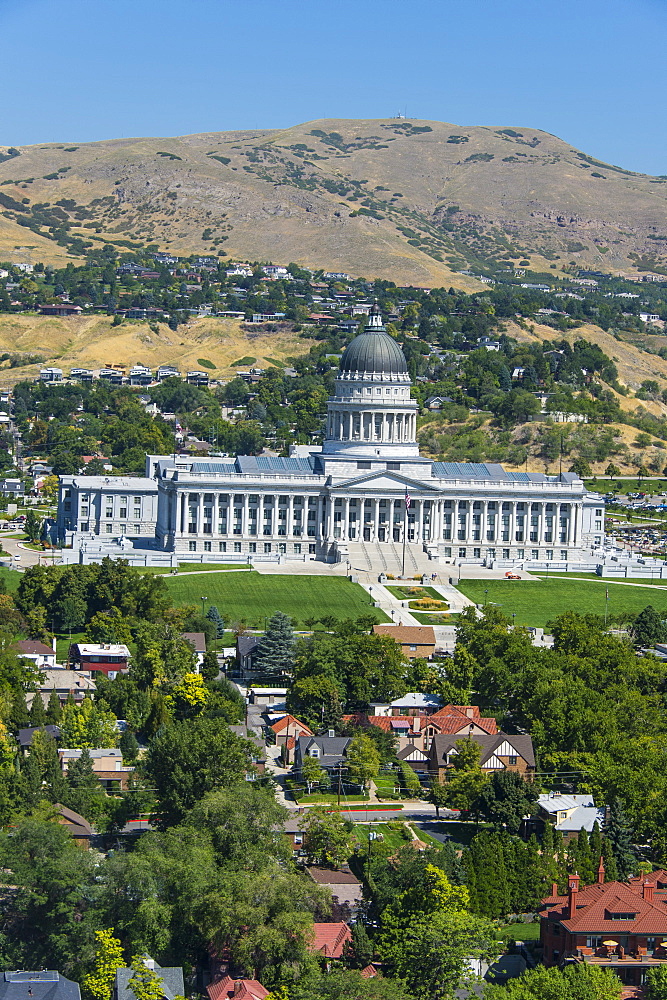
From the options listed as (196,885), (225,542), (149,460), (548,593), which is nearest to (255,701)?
(196,885)

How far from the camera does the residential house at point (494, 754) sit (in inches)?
3214

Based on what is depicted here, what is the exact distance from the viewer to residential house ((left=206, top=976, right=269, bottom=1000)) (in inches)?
2281

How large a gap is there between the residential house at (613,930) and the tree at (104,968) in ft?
45.3

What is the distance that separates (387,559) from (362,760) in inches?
2547

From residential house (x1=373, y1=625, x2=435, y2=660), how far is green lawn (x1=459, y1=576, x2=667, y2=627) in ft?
43.2

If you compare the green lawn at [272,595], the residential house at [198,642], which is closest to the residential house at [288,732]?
the residential house at [198,642]

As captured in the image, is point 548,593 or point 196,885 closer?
point 196,885

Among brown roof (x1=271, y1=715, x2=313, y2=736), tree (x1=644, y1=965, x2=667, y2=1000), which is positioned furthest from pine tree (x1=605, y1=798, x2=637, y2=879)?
brown roof (x1=271, y1=715, x2=313, y2=736)

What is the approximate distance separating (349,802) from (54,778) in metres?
12.1

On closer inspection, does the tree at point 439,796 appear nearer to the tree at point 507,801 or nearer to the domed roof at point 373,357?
the tree at point 507,801

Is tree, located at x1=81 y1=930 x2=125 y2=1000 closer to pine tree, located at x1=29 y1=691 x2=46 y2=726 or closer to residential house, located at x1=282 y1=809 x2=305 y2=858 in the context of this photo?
residential house, located at x1=282 y1=809 x2=305 y2=858

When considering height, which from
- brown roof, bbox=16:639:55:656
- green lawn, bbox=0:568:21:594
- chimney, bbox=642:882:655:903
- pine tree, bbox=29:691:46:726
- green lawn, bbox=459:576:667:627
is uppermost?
pine tree, bbox=29:691:46:726

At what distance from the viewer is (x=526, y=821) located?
76.3 metres

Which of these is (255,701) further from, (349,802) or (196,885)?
(196,885)
